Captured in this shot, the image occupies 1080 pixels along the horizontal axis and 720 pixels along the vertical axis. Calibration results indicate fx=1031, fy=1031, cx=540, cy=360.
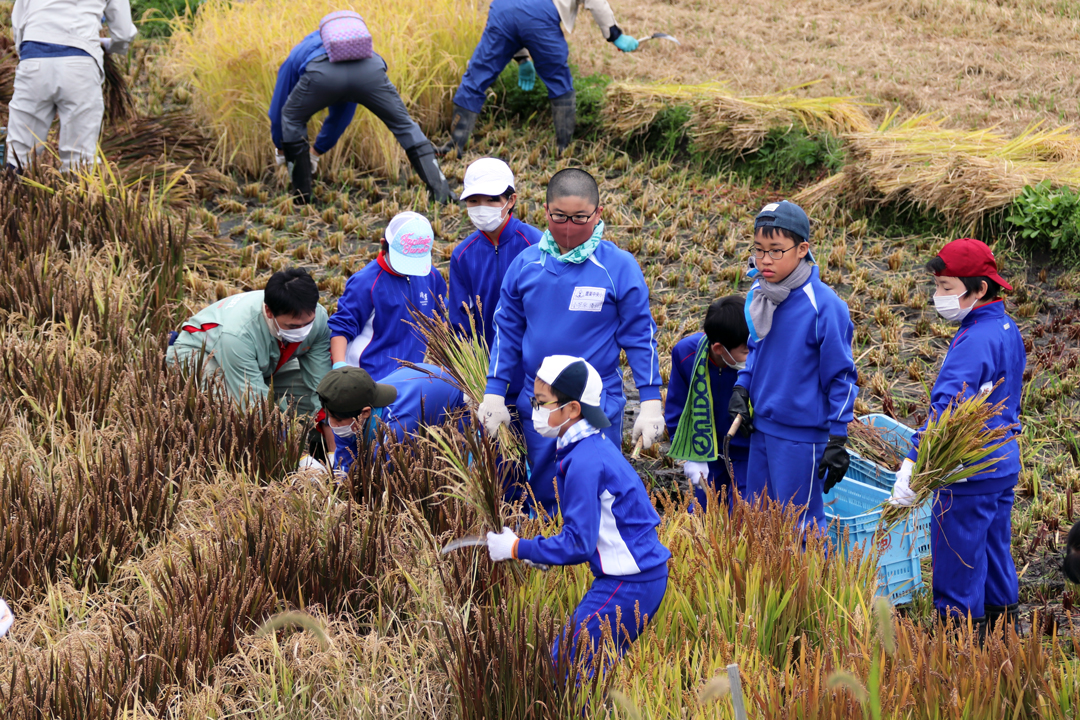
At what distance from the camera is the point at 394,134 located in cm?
775

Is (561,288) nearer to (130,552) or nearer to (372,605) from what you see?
(372,605)

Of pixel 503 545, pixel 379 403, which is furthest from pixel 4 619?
pixel 379 403

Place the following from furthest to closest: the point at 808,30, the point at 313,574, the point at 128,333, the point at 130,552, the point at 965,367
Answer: the point at 808,30 < the point at 128,333 < the point at 965,367 < the point at 130,552 < the point at 313,574

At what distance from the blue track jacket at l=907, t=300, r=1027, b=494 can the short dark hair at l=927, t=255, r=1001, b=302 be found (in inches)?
1.7

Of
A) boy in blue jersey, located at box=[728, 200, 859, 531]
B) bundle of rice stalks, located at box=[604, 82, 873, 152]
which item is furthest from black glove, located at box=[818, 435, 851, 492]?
bundle of rice stalks, located at box=[604, 82, 873, 152]

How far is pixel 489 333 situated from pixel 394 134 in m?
3.43

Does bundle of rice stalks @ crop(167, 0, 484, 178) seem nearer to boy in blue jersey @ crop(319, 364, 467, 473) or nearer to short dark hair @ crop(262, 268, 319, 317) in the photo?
short dark hair @ crop(262, 268, 319, 317)

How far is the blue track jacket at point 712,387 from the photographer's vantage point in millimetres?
4520

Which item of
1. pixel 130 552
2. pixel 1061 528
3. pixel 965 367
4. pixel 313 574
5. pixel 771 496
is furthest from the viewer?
pixel 1061 528

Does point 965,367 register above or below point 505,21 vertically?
below

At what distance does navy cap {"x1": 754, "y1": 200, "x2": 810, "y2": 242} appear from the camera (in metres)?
3.85

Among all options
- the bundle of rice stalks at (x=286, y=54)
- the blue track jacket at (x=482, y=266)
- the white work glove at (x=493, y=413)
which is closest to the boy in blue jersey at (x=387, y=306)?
the blue track jacket at (x=482, y=266)

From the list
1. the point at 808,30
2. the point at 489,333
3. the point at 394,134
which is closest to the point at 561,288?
the point at 489,333

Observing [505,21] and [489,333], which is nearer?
[489,333]
